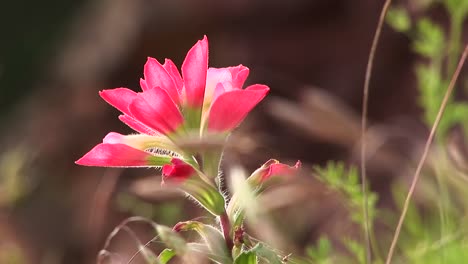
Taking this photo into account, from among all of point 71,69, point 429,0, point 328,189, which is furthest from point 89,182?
point 328,189

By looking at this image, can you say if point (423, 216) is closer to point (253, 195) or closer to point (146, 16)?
point (253, 195)

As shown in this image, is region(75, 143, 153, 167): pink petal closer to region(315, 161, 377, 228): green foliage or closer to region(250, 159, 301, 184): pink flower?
region(250, 159, 301, 184): pink flower

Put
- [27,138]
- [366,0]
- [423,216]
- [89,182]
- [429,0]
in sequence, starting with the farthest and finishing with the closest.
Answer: [27,138]
[89,182]
[366,0]
[423,216]
[429,0]

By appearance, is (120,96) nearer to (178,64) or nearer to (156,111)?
(156,111)

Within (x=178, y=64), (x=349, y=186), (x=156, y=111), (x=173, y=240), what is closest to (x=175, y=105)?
(x=156, y=111)

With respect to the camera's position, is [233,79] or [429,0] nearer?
[233,79]

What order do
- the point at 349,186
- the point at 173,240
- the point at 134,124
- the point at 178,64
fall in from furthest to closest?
1. the point at 178,64
2. the point at 349,186
3. the point at 134,124
4. the point at 173,240
